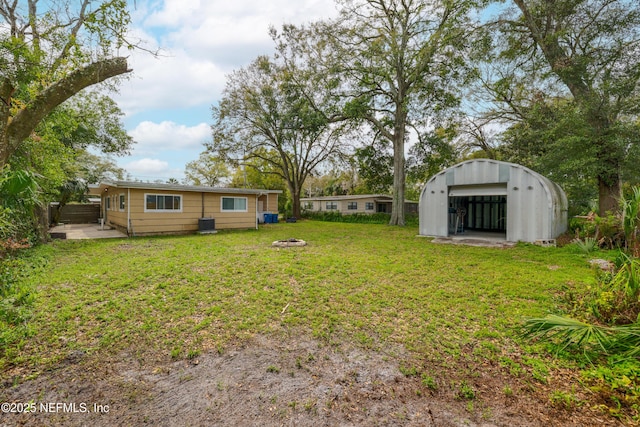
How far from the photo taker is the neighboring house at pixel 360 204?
79.8ft

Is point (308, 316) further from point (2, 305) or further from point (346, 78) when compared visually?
point (346, 78)

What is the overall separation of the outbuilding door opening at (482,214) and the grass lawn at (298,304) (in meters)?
6.49

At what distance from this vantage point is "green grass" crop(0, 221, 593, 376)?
2990 mm

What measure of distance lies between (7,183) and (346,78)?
56.4ft

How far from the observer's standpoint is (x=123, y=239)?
1018 cm

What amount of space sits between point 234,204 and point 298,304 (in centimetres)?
1067

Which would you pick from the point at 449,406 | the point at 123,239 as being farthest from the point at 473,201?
the point at 123,239

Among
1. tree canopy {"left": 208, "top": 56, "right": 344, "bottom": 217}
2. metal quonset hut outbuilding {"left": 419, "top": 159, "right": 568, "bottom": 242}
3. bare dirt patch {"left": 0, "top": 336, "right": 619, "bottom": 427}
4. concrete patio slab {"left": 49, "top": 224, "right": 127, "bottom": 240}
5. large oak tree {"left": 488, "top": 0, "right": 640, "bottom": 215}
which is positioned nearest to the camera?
bare dirt patch {"left": 0, "top": 336, "right": 619, "bottom": 427}

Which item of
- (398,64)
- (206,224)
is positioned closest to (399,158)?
(398,64)

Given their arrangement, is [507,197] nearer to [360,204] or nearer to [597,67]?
[597,67]

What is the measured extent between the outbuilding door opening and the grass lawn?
6.49 metres

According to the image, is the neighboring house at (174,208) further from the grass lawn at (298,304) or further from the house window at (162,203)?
the grass lawn at (298,304)

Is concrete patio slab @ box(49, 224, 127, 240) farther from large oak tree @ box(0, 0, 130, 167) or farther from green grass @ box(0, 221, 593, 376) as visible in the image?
large oak tree @ box(0, 0, 130, 167)

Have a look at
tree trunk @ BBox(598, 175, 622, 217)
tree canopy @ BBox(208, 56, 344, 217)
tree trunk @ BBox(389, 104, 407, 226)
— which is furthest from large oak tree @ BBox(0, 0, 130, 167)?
tree trunk @ BBox(389, 104, 407, 226)
